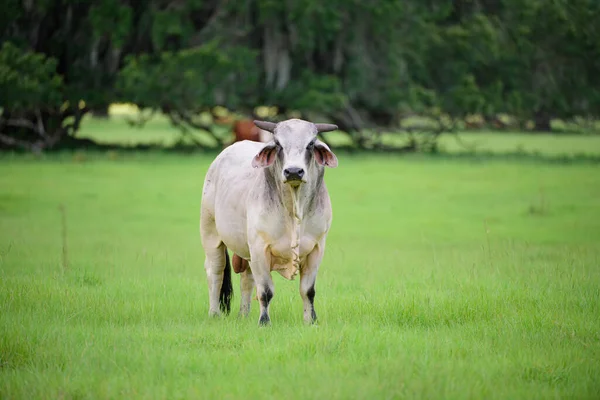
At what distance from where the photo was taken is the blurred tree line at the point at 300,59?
26.2 m

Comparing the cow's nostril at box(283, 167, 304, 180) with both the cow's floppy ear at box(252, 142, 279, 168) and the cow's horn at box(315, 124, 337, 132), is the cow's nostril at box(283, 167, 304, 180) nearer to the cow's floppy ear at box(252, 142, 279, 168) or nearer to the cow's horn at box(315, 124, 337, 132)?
the cow's floppy ear at box(252, 142, 279, 168)

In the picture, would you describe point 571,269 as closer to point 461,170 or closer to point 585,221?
point 585,221

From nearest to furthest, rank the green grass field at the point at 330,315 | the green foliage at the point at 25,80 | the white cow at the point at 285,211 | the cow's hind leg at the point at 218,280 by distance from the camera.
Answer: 1. the green grass field at the point at 330,315
2. the white cow at the point at 285,211
3. the cow's hind leg at the point at 218,280
4. the green foliage at the point at 25,80

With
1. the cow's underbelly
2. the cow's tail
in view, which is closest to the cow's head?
the cow's underbelly

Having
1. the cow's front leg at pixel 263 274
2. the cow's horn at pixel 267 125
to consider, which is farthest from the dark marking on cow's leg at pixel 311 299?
the cow's horn at pixel 267 125

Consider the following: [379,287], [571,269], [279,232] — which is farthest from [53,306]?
[571,269]

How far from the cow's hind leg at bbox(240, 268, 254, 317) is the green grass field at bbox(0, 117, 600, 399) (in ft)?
0.47

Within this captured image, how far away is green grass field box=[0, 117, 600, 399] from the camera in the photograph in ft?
19.3

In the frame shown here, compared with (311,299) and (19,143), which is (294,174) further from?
(19,143)

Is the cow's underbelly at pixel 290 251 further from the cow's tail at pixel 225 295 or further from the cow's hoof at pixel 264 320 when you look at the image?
the cow's tail at pixel 225 295

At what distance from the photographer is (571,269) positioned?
33.6 ft

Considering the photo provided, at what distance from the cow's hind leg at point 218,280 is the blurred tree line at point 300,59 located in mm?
16959

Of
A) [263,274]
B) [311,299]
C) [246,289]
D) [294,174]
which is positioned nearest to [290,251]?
[263,274]

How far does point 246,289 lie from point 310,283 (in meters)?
1.01
